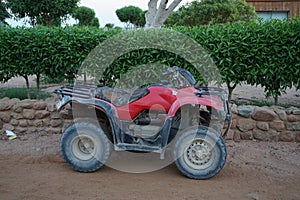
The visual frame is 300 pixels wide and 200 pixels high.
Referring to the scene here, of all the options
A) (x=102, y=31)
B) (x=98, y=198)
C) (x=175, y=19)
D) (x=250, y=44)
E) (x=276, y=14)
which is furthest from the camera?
(x=276, y=14)

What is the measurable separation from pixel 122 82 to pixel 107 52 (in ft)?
1.86

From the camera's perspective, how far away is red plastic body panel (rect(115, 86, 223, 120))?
163 inches

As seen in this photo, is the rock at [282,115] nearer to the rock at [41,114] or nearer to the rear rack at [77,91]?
the rear rack at [77,91]

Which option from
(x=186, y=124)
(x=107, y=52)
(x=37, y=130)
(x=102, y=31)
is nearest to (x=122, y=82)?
(x=107, y=52)

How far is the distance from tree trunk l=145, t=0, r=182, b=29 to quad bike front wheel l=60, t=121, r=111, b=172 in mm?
6929

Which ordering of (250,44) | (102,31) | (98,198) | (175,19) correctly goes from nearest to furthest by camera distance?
(98,198) < (250,44) < (102,31) < (175,19)

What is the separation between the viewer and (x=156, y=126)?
434 cm

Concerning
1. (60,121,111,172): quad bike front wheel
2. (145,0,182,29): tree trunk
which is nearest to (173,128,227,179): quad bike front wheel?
(60,121,111,172): quad bike front wheel

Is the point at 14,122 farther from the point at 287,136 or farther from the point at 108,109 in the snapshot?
the point at 287,136

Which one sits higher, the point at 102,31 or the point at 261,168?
the point at 102,31

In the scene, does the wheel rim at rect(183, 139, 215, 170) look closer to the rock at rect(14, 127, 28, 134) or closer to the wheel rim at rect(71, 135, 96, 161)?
the wheel rim at rect(71, 135, 96, 161)

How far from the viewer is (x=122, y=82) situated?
20.5 feet

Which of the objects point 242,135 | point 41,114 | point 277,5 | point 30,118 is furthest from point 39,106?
point 277,5

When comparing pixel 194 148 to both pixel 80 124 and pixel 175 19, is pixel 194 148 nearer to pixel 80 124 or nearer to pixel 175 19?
pixel 80 124
